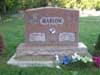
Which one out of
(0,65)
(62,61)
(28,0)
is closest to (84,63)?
(62,61)

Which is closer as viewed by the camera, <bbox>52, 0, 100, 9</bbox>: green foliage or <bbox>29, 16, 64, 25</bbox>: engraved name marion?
<bbox>29, 16, 64, 25</bbox>: engraved name marion

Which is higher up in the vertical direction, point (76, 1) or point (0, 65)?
point (0, 65)

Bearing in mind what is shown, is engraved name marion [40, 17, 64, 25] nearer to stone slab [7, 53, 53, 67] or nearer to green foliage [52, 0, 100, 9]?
stone slab [7, 53, 53, 67]

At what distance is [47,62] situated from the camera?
916 centimetres

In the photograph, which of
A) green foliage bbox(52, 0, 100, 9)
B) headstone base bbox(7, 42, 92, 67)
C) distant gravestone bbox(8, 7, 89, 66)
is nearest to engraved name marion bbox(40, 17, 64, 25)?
distant gravestone bbox(8, 7, 89, 66)

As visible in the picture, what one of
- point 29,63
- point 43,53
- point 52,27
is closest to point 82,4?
point 52,27

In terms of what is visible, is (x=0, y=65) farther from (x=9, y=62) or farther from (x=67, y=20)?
(x=67, y=20)

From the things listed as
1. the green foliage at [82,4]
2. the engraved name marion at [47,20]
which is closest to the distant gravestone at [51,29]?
the engraved name marion at [47,20]

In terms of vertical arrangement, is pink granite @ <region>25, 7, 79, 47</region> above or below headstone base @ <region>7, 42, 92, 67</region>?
above

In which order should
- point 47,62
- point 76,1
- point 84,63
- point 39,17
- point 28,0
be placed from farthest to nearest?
1. point 76,1
2. point 28,0
3. point 39,17
4. point 47,62
5. point 84,63

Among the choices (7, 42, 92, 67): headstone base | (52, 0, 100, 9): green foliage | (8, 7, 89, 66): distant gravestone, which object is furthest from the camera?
(52, 0, 100, 9): green foliage

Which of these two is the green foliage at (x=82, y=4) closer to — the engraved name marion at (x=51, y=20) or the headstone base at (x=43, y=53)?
the engraved name marion at (x=51, y=20)

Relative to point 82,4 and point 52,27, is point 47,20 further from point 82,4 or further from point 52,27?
point 82,4

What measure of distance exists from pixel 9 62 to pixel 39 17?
164 centimetres
